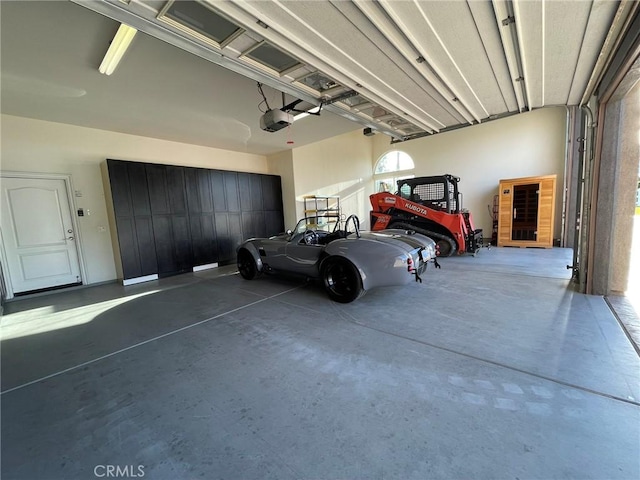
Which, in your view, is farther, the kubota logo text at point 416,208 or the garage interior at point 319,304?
the kubota logo text at point 416,208

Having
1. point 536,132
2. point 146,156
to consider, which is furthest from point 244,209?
point 536,132

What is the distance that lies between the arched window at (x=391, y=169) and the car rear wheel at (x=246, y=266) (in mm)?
7211

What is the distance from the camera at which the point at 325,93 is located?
3.57 m

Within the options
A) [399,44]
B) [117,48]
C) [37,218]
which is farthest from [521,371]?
[37,218]

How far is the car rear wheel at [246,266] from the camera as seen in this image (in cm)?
503

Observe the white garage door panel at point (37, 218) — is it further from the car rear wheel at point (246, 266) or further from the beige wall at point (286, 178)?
the beige wall at point (286, 178)

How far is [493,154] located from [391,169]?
3551mm

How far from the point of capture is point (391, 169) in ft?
34.8

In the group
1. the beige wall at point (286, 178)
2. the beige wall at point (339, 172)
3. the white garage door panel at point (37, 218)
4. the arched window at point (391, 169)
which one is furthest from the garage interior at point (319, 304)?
the arched window at point (391, 169)

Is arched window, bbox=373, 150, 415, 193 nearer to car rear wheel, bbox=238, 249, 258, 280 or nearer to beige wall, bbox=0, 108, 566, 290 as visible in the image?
beige wall, bbox=0, 108, 566, 290

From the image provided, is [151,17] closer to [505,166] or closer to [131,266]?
[131,266]

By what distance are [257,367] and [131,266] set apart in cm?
480

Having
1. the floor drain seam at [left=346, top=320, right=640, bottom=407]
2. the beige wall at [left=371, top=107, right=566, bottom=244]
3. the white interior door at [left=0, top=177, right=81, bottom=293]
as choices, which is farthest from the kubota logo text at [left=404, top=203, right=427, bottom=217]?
the white interior door at [left=0, top=177, right=81, bottom=293]

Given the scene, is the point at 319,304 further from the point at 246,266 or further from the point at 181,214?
the point at 181,214
